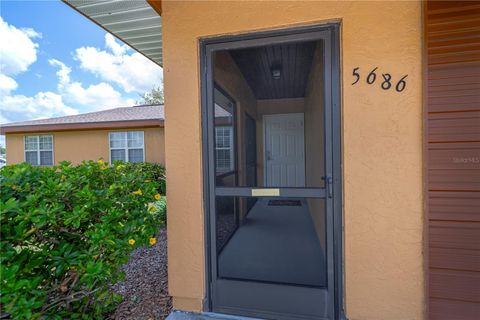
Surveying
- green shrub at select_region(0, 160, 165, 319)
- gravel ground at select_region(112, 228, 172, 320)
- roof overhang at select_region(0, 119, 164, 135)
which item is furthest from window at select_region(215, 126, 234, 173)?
roof overhang at select_region(0, 119, 164, 135)

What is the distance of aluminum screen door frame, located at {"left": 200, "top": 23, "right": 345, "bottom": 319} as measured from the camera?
1.73 metres

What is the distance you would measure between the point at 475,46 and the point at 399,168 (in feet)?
2.86

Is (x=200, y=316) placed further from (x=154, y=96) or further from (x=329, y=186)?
(x=154, y=96)

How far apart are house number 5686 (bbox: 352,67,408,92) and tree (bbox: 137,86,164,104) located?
22260 mm

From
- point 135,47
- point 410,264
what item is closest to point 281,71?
point 135,47

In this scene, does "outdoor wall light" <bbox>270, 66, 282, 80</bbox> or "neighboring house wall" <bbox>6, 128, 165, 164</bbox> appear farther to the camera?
"neighboring house wall" <bbox>6, 128, 165, 164</bbox>

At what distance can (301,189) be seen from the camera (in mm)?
1851

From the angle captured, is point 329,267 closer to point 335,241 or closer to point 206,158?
point 335,241

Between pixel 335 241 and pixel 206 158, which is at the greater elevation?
pixel 206 158

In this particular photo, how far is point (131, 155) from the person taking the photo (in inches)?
354

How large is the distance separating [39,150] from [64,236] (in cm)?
1050

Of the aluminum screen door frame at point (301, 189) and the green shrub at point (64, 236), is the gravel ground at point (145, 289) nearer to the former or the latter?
the green shrub at point (64, 236)

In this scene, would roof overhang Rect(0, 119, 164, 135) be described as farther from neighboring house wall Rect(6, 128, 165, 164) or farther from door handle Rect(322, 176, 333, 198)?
door handle Rect(322, 176, 333, 198)

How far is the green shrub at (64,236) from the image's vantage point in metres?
1.28
